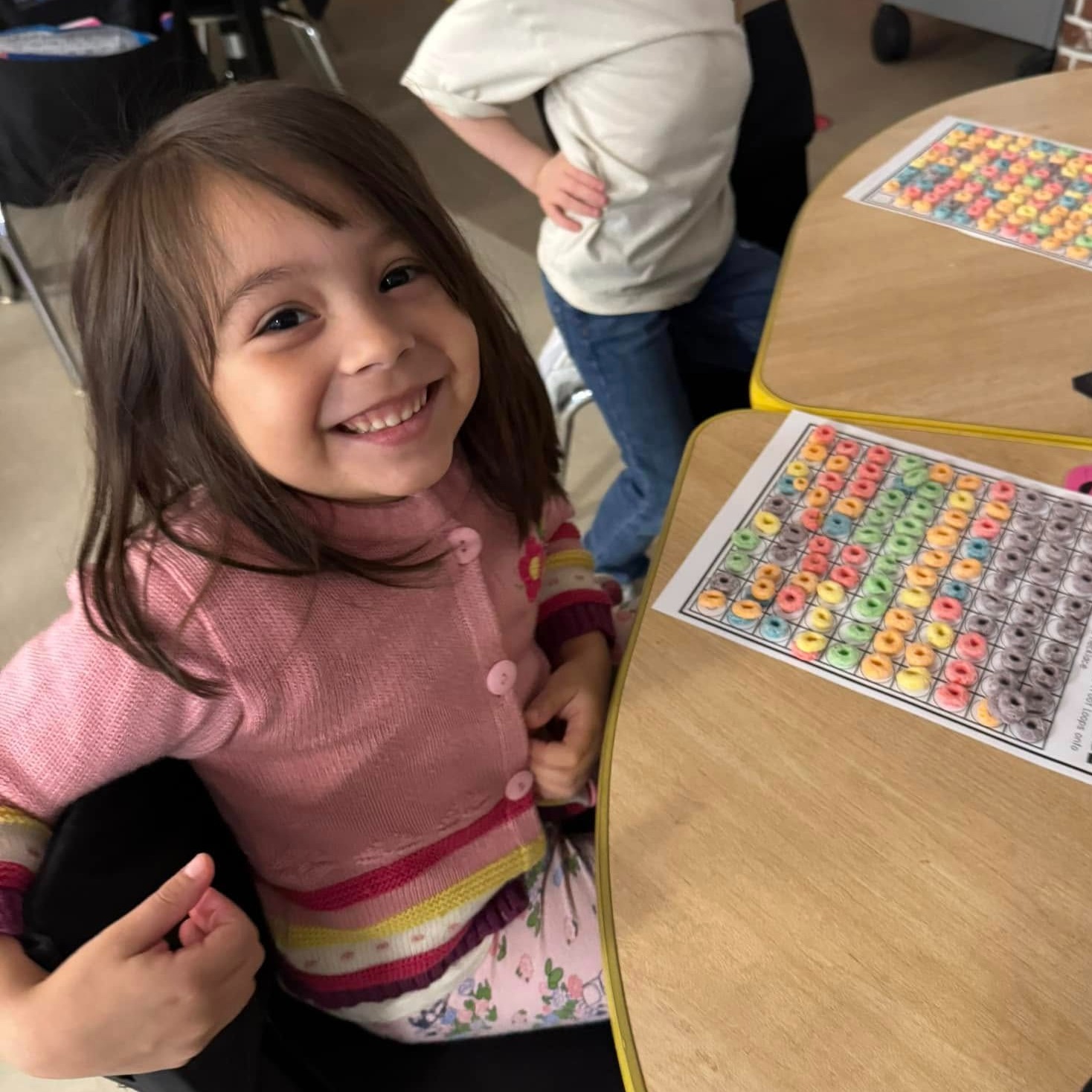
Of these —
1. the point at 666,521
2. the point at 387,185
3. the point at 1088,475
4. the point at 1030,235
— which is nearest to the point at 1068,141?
the point at 1030,235

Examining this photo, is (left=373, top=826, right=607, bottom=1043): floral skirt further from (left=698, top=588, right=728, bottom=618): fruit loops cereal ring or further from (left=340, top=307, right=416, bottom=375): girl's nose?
(left=340, top=307, right=416, bottom=375): girl's nose

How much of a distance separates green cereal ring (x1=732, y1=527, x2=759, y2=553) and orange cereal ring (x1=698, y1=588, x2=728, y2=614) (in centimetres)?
5

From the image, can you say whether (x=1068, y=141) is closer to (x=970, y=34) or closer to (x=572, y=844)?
(x=572, y=844)

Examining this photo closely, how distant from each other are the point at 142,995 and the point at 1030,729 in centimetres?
53

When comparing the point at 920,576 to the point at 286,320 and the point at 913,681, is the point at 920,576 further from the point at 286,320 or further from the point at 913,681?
the point at 286,320

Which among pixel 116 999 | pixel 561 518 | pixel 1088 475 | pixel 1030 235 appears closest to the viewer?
pixel 116 999

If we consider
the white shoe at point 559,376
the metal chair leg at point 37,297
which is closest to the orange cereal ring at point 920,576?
the white shoe at point 559,376

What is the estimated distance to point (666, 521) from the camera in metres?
0.77

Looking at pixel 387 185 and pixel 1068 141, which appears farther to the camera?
pixel 1068 141

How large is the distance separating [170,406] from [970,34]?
11.0 ft

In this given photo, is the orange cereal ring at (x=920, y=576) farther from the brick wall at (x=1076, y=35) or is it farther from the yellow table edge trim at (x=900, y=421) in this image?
the brick wall at (x=1076, y=35)

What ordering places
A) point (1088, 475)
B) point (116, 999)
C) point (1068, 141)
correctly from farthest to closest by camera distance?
point (1068, 141) < point (1088, 475) < point (116, 999)

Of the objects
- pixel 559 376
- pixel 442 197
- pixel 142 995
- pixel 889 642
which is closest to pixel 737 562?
pixel 889 642

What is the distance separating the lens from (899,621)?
0.67m
